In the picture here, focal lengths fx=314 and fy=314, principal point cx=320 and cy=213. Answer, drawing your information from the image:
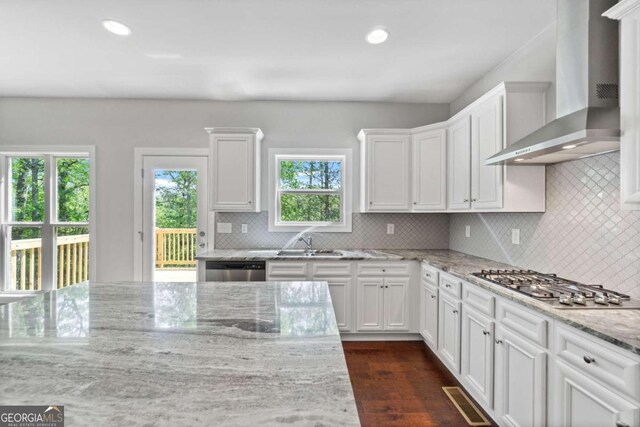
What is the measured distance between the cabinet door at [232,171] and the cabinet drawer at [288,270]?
0.82 meters

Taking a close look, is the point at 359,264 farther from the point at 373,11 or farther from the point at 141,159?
the point at 141,159

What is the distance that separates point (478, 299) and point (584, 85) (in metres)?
1.40

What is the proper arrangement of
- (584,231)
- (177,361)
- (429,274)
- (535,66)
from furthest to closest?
(429,274) → (535,66) → (584,231) → (177,361)

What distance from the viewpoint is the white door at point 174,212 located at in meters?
3.83

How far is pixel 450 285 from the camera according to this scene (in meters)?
2.56

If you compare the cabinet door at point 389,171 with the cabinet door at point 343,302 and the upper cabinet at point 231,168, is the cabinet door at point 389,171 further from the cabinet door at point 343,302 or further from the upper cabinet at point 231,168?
the upper cabinet at point 231,168

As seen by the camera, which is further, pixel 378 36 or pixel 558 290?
pixel 378 36

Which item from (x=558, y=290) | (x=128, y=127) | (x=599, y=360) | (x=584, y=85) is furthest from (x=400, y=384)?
(x=128, y=127)

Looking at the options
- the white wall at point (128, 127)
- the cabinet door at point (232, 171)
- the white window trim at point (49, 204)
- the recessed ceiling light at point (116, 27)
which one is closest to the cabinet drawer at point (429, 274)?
the white wall at point (128, 127)

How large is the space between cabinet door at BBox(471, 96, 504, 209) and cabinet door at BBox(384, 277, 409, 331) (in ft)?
3.49

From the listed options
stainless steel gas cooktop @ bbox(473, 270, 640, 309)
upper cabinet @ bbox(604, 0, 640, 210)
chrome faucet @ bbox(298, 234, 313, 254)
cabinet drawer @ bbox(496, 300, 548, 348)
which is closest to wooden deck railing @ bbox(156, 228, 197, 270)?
chrome faucet @ bbox(298, 234, 313, 254)

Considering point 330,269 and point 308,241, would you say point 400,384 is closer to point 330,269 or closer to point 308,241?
point 330,269

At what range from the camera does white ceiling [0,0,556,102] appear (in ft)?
7.06

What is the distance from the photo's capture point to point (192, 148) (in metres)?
3.85
